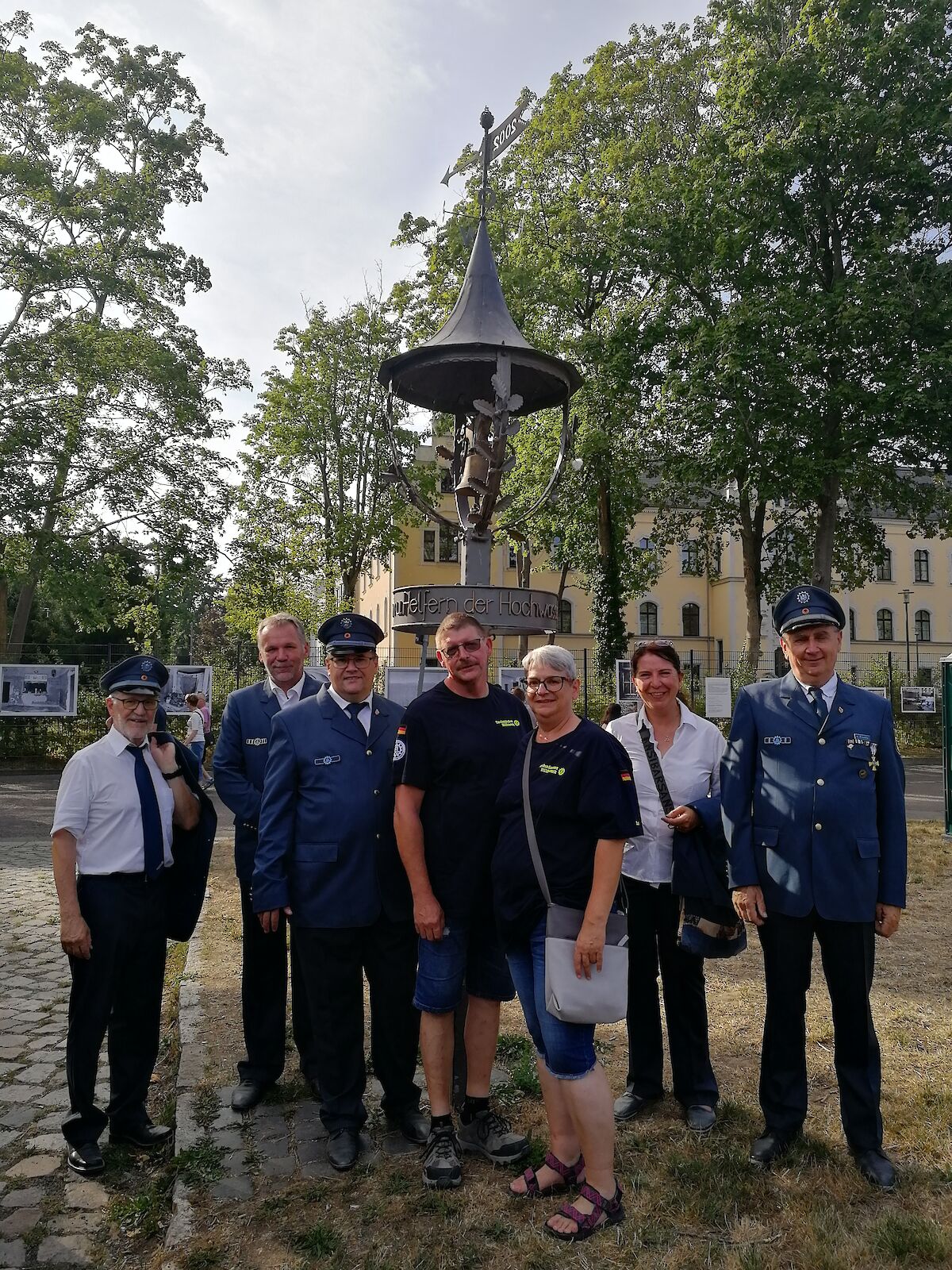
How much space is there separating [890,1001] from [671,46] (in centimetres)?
2936

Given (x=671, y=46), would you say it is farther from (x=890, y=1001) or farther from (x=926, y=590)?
(x=926, y=590)

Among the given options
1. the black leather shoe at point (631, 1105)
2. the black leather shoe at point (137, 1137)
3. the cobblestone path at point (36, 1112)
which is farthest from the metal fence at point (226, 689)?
the black leather shoe at point (137, 1137)

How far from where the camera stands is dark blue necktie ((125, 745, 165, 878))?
4043 millimetres

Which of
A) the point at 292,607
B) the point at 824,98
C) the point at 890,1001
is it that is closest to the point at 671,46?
the point at 824,98

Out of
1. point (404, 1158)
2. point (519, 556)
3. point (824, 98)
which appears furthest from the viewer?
point (519, 556)

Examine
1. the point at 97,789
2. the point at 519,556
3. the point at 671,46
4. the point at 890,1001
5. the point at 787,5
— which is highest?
the point at 671,46

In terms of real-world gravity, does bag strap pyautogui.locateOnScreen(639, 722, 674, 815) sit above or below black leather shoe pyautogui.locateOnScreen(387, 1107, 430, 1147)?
above

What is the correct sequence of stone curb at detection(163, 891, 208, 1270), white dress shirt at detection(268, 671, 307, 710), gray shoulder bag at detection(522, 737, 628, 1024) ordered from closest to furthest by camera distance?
gray shoulder bag at detection(522, 737, 628, 1024) → stone curb at detection(163, 891, 208, 1270) → white dress shirt at detection(268, 671, 307, 710)

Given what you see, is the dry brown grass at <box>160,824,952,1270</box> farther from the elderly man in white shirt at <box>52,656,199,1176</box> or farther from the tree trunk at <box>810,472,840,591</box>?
the tree trunk at <box>810,472,840,591</box>

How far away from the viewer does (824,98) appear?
69.1ft

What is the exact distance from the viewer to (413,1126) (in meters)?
4.02

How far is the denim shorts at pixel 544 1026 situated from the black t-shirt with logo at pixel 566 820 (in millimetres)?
90

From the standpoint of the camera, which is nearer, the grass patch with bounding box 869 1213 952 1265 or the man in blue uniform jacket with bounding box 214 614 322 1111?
the grass patch with bounding box 869 1213 952 1265

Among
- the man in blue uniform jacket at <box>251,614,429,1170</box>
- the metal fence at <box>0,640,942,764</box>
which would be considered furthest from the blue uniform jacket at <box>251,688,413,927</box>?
the metal fence at <box>0,640,942,764</box>
